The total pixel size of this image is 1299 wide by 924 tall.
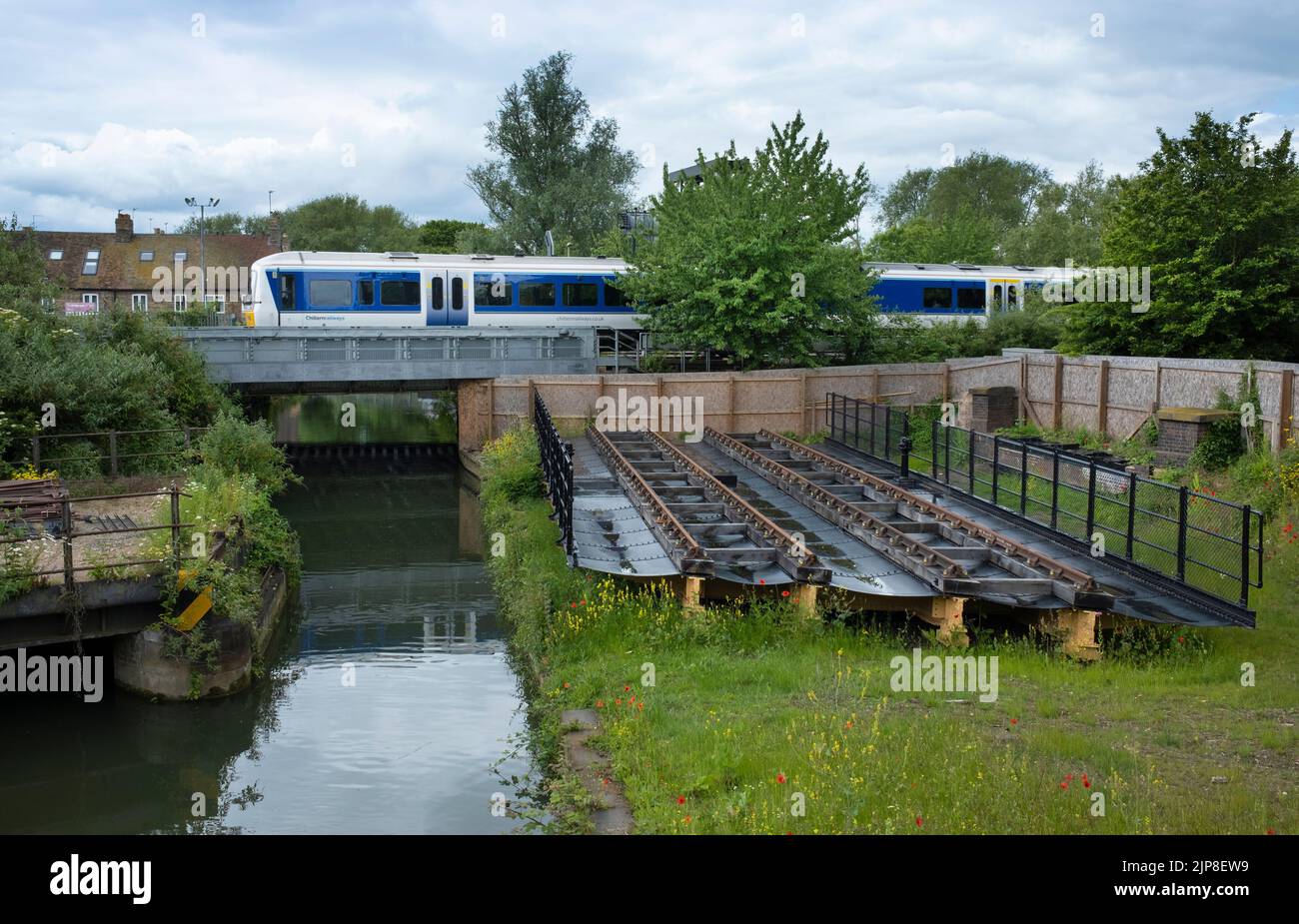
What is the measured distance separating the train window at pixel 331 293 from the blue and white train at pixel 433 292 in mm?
28

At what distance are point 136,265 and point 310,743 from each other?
5893cm

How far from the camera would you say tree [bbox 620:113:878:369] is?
31234 mm

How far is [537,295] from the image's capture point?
35250 mm

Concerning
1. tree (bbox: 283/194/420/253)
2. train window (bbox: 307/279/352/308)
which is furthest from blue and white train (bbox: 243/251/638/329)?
tree (bbox: 283/194/420/253)

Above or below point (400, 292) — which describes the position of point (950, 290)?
above

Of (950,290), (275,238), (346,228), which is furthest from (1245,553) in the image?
(346,228)

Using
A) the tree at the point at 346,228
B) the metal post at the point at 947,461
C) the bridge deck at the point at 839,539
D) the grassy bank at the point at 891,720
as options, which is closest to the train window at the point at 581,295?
the bridge deck at the point at 839,539

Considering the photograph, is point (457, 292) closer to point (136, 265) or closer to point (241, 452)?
point (241, 452)

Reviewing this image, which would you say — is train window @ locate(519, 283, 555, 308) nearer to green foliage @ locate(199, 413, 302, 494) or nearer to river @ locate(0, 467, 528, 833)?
green foliage @ locate(199, 413, 302, 494)

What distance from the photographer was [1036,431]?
86.0ft
